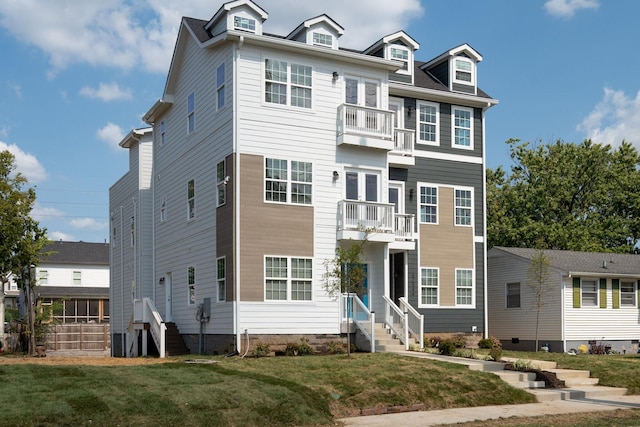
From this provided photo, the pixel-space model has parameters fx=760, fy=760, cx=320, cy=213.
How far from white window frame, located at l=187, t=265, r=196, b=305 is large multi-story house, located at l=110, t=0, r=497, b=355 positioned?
0.08 metres

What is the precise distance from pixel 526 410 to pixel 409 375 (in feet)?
8.71

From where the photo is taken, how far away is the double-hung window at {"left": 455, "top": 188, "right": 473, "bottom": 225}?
94.7ft

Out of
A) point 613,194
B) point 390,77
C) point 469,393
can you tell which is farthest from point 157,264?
point 613,194

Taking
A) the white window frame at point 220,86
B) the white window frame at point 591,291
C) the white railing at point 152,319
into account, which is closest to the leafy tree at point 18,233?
the white railing at point 152,319

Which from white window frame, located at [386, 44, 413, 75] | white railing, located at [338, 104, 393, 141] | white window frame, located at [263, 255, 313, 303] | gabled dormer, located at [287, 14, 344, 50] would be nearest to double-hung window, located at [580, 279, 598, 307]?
white window frame, located at [386, 44, 413, 75]

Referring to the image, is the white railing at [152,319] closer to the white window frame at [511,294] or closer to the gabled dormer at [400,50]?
the gabled dormer at [400,50]

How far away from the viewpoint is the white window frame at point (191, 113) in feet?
87.8

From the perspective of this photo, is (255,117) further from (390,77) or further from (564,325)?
(564,325)

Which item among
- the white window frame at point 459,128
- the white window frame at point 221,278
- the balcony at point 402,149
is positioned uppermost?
the white window frame at point 459,128

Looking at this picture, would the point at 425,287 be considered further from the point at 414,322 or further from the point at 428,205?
the point at 428,205

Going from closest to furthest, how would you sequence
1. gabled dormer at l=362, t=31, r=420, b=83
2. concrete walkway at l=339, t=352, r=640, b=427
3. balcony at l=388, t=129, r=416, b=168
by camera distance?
concrete walkway at l=339, t=352, r=640, b=427, balcony at l=388, t=129, r=416, b=168, gabled dormer at l=362, t=31, r=420, b=83

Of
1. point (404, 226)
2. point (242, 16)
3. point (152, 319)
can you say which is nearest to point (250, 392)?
point (404, 226)

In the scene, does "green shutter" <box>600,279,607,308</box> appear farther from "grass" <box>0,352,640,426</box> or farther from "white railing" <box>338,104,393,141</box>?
"grass" <box>0,352,640,426</box>

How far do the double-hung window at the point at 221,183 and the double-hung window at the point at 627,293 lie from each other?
→ 17.8 metres
